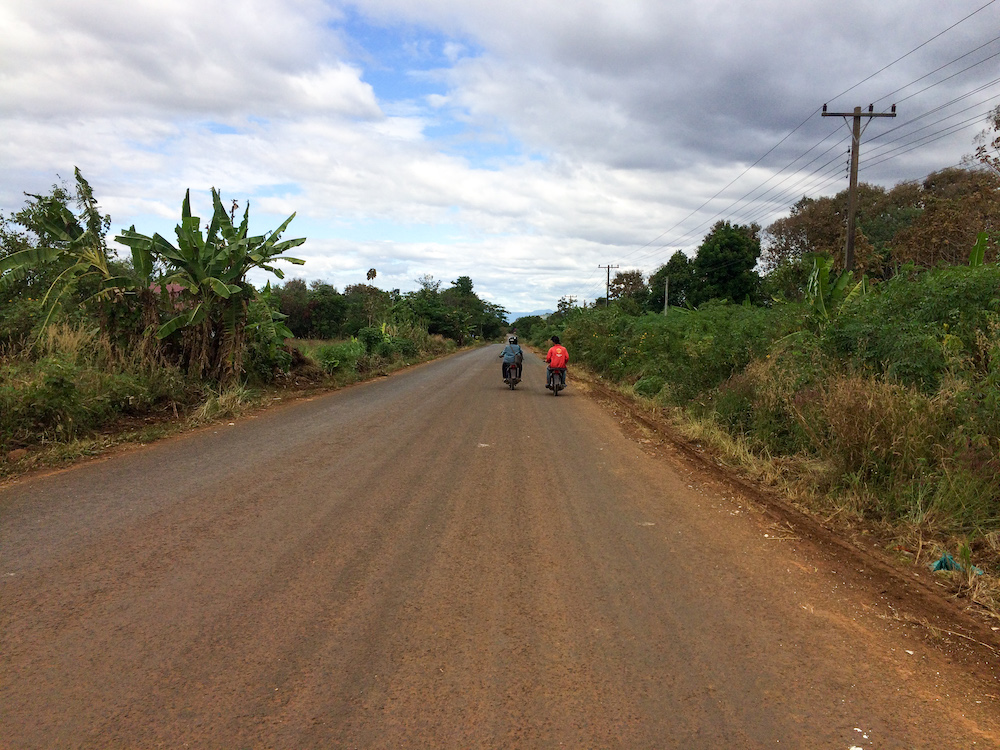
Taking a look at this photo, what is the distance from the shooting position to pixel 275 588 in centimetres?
406

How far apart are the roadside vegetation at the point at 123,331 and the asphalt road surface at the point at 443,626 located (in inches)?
76.9

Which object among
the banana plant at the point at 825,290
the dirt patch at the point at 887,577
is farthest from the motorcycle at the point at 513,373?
the dirt patch at the point at 887,577

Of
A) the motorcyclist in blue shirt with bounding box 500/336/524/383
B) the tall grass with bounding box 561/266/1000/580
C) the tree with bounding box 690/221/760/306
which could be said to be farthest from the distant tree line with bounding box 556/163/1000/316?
the tall grass with bounding box 561/266/1000/580

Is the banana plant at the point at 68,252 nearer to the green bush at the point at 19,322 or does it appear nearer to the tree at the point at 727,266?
the green bush at the point at 19,322

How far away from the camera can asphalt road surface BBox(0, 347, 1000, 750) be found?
2.75m

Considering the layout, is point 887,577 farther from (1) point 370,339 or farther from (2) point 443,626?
(1) point 370,339

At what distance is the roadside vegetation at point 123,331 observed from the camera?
8.34 meters

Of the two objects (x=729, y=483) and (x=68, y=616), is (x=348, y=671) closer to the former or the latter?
(x=68, y=616)

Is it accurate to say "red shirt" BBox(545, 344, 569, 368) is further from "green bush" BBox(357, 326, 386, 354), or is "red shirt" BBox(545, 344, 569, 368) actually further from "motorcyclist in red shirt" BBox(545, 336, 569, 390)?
"green bush" BBox(357, 326, 386, 354)

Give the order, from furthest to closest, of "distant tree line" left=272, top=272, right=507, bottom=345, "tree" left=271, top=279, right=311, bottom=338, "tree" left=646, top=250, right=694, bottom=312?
"tree" left=271, top=279, right=311, bottom=338 < "tree" left=646, top=250, right=694, bottom=312 < "distant tree line" left=272, top=272, right=507, bottom=345

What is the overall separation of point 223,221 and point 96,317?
321cm

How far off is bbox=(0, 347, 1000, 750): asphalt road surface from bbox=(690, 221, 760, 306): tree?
135ft

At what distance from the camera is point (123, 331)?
1181 centimetres

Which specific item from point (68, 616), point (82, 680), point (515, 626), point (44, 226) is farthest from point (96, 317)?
point (515, 626)
